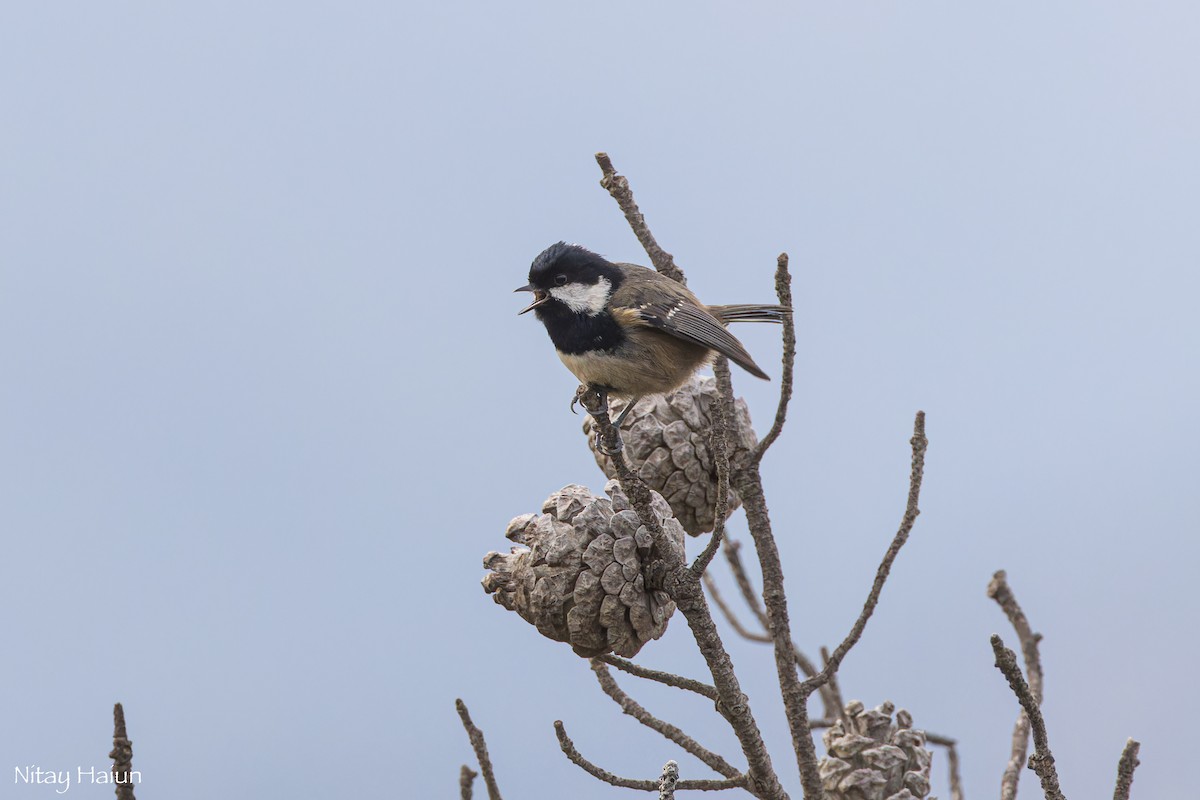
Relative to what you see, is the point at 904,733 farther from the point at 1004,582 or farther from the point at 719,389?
the point at 719,389

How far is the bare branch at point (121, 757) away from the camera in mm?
2053

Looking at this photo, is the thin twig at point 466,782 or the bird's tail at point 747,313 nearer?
the thin twig at point 466,782

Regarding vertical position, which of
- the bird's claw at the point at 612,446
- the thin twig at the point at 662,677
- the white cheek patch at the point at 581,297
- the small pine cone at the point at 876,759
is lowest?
the small pine cone at the point at 876,759

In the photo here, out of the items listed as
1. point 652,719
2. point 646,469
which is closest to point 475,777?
point 652,719

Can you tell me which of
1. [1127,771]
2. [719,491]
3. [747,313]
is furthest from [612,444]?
[747,313]

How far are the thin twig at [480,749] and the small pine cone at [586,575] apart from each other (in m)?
0.32

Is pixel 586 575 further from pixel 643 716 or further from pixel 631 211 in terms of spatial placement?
pixel 631 211

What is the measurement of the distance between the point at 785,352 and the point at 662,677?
2.93 ft

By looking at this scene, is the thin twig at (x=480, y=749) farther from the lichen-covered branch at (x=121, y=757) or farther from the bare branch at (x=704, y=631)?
the lichen-covered branch at (x=121, y=757)

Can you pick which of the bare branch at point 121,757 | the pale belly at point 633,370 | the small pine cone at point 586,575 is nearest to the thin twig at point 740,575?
the pale belly at point 633,370

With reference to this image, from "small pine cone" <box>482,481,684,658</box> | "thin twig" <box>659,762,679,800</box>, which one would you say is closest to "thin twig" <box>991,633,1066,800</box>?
"thin twig" <box>659,762,679,800</box>

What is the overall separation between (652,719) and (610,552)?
696mm

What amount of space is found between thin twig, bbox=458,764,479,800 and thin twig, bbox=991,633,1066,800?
1355 mm

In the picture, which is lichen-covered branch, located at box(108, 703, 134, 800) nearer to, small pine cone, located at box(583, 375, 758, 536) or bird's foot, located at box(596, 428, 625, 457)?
bird's foot, located at box(596, 428, 625, 457)
